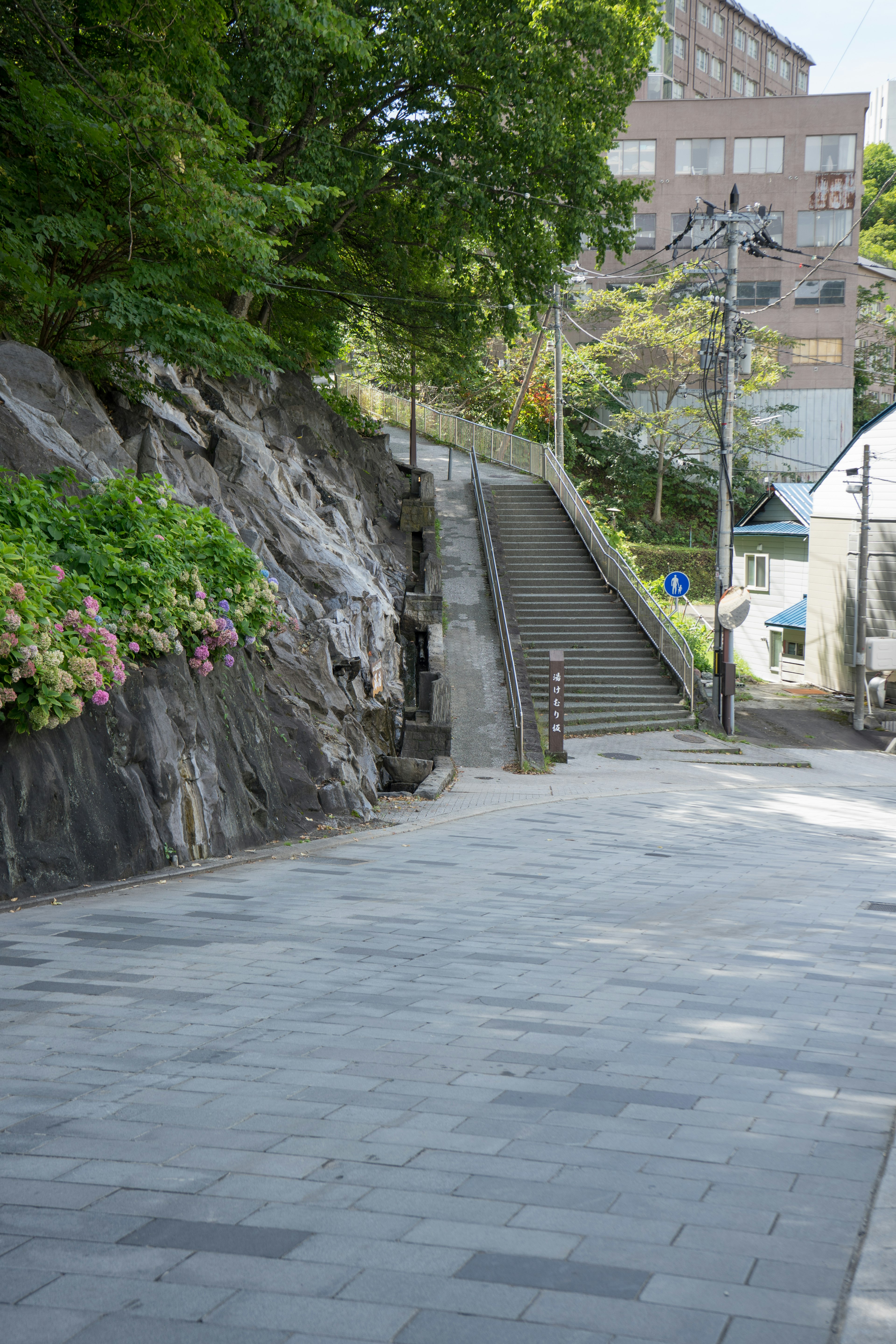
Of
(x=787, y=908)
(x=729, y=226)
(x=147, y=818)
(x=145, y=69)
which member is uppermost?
(x=729, y=226)

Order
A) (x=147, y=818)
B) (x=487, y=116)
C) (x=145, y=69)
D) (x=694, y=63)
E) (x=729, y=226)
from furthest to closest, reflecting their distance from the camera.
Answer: (x=694, y=63)
(x=729, y=226)
(x=487, y=116)
(x=145, y=69)
(x=147, y=818)

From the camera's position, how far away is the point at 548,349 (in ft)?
151

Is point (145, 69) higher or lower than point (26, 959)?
higher

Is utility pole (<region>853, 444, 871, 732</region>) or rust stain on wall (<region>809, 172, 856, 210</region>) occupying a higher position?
rust stain on wall (<region>809, 172, 856, 210</region>)

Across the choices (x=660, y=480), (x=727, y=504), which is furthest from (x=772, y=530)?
(x=727, y=504)

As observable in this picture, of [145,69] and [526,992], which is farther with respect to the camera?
[145,69]

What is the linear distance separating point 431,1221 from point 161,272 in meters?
11.3

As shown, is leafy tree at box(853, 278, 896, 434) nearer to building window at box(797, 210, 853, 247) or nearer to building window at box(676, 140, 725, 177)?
building window at box(797, 210, 853, 247)

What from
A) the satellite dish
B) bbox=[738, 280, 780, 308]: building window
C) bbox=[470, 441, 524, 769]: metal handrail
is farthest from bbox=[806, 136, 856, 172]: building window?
the satellite dish

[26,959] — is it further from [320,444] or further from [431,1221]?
[320,444]

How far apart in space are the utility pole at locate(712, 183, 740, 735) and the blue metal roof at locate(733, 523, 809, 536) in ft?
40.7

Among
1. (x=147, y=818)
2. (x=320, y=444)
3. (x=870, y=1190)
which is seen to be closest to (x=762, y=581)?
(x=320, y=444)

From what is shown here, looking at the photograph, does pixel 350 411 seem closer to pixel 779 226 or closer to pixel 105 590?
pixel 105 590

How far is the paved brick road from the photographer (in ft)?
9.25
